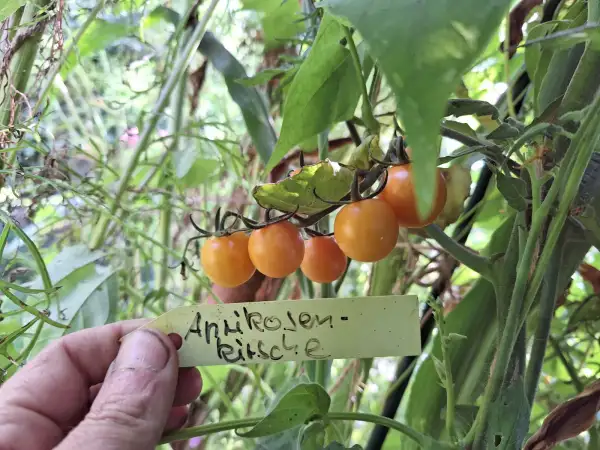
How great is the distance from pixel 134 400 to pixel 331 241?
0.14m

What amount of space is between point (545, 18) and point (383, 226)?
0.25m

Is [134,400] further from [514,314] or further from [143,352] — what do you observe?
[514,314]

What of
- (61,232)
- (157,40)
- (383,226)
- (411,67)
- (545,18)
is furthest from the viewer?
(157,40)

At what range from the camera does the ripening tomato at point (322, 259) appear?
1.08ft

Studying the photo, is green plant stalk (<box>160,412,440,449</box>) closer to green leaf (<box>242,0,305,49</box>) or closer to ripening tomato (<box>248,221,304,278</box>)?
ripening tomato (<box>248,221,304,278</box>)

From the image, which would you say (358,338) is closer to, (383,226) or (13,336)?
(383,226)

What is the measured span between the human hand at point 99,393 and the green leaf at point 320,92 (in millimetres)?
136

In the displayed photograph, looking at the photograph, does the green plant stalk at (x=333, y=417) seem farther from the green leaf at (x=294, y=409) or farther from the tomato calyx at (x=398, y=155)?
the tomato calyx at (x=398, y=155)

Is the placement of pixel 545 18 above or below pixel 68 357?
above

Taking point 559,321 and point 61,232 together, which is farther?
point 61,232

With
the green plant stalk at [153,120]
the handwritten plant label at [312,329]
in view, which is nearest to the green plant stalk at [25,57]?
the green plant stalk at [153,120]

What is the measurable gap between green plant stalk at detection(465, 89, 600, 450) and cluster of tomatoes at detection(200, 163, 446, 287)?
50 mm

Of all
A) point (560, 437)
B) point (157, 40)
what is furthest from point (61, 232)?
point (560, 437)

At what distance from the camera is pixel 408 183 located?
27 cm
